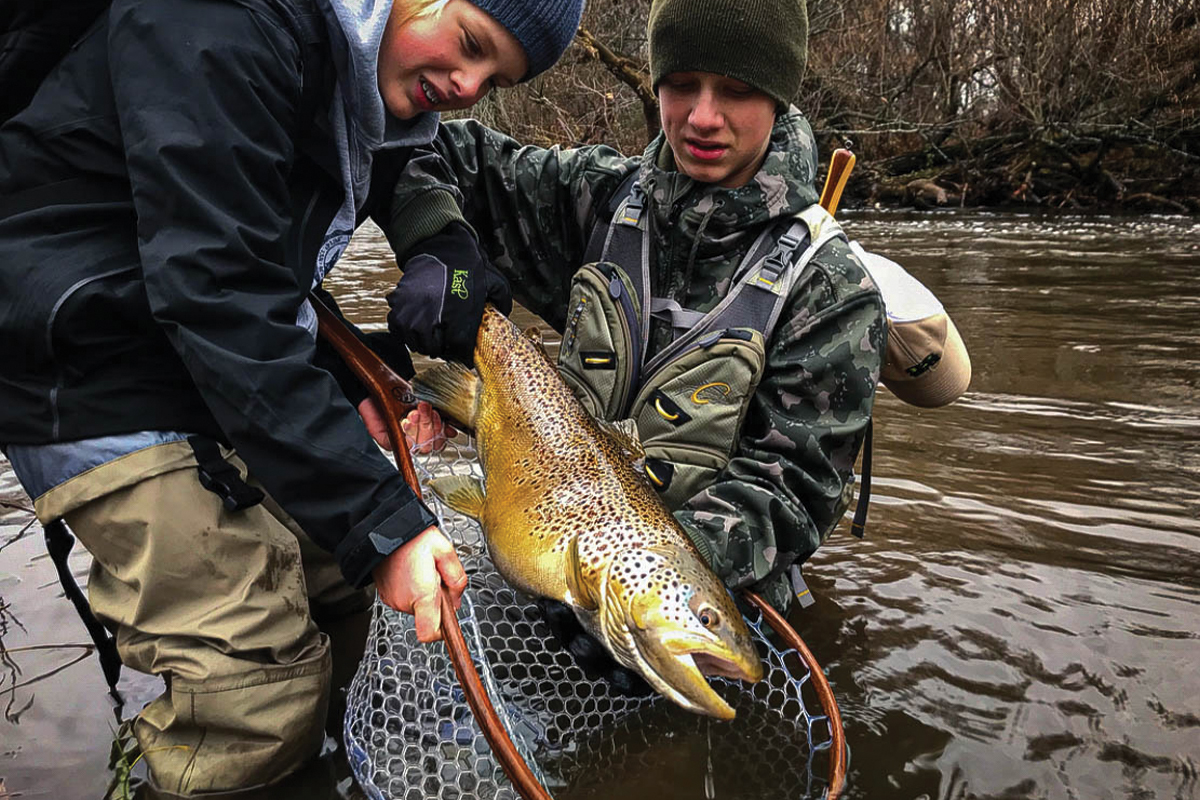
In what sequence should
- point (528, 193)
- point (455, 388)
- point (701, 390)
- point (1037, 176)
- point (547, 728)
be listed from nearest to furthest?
point (547, 728) < point (701, 390) < point (455, 388) < point (528, 193) < point (1037, 176)

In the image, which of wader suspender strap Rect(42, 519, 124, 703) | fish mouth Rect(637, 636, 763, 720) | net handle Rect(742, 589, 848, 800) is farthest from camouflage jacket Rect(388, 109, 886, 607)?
wader suspender strap Rect(42, 519, 124, 703)

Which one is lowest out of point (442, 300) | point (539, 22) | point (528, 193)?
point (442, 300)

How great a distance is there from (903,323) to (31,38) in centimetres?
270

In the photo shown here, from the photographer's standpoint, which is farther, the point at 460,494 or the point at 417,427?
the point at 417,427

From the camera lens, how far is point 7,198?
216 cm

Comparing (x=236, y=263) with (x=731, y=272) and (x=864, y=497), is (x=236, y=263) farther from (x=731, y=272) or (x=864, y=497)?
(x=864, y=497)

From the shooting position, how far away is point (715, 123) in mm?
3148

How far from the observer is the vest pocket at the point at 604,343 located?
3.25m

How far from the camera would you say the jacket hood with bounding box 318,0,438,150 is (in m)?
2.26

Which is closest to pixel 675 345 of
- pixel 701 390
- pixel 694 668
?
pixel 701 390

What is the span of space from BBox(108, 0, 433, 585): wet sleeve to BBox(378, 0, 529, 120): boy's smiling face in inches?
14.7

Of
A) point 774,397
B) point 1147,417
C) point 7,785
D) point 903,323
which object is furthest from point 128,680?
point 1147,417

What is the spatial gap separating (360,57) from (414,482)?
1059 mm

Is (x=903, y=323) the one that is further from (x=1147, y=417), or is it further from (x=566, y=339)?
(x=1147, y=417)
